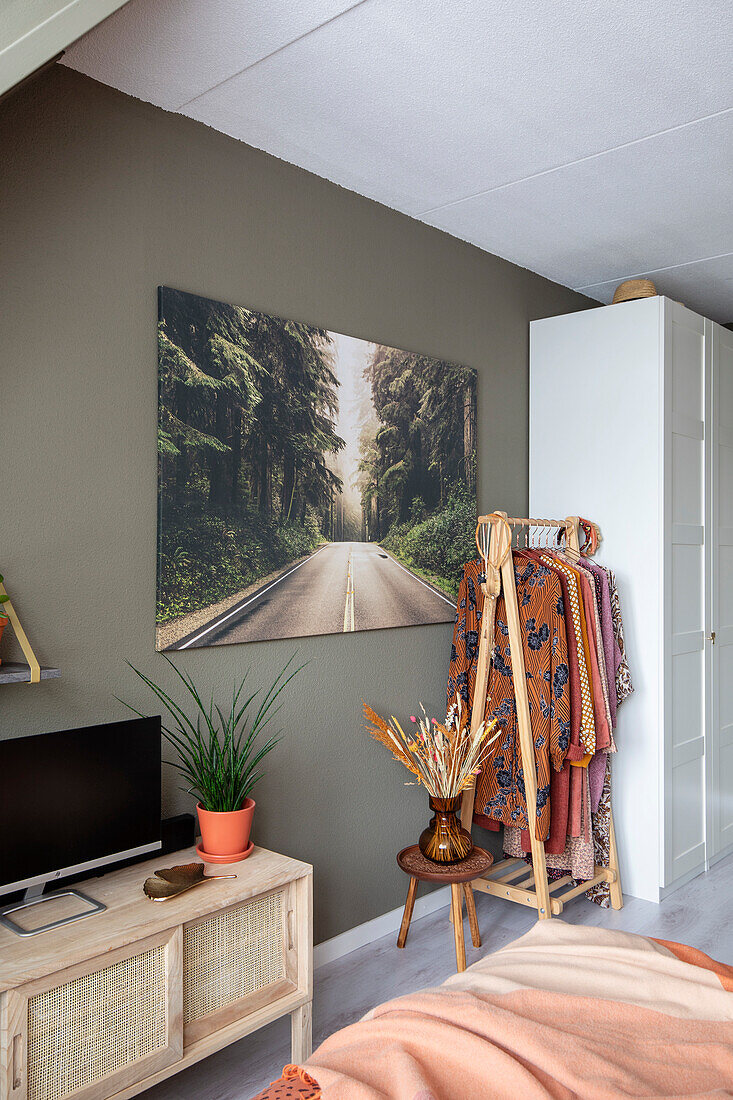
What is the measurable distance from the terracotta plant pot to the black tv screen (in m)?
0.12

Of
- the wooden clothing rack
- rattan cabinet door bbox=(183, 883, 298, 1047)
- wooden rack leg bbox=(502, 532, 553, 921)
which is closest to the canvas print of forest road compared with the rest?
the wooden clothing rack

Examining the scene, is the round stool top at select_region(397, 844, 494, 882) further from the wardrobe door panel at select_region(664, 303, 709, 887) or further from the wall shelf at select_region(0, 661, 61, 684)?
the wall shelf at select_region(0, 661, 61, 684)

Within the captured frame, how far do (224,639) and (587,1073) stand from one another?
155cm

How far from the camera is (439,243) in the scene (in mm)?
3287

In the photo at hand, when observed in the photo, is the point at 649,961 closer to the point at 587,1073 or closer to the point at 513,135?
the point at 587,1073

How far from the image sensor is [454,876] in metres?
2.62

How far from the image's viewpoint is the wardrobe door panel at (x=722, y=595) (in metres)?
3.77

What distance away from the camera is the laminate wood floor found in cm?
217

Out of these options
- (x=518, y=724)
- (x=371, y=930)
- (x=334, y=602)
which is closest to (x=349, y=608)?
(x=334, y=602)

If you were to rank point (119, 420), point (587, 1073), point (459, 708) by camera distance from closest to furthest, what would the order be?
point (587, 1073)
point (119, 420)
point (459, 708)

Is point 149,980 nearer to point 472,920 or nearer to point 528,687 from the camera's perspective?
point 472,920

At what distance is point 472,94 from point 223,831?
2.08 m

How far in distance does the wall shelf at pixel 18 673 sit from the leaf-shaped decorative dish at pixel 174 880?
535mm

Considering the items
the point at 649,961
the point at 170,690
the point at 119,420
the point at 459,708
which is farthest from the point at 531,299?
the point at 649,961
